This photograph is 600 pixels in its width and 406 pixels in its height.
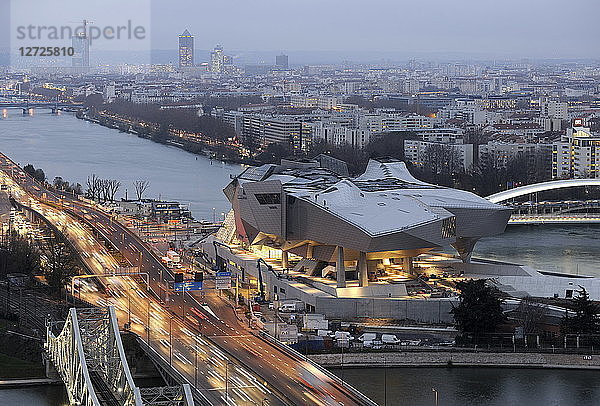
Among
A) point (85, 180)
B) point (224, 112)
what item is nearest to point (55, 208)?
point (85, 180)

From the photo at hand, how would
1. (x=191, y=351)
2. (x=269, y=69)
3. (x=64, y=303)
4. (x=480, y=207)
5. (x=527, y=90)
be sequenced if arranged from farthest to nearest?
(x=269, y=69) < (x=527, y=90) < (x=480, y=207) < (x=64, y=303) < (x=191, y=351)

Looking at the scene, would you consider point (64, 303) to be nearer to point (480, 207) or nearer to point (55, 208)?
point (480, 207)

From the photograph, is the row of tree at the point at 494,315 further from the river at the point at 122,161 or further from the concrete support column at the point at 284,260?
the river at the point at 122,161

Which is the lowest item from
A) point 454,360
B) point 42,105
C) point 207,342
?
point 454,360

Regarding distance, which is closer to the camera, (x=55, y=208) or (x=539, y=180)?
(x=55, y=208)

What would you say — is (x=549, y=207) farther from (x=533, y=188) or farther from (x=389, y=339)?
(x=389, y=339)

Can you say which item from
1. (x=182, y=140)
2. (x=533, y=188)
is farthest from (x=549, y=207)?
(x=182, y=140)
